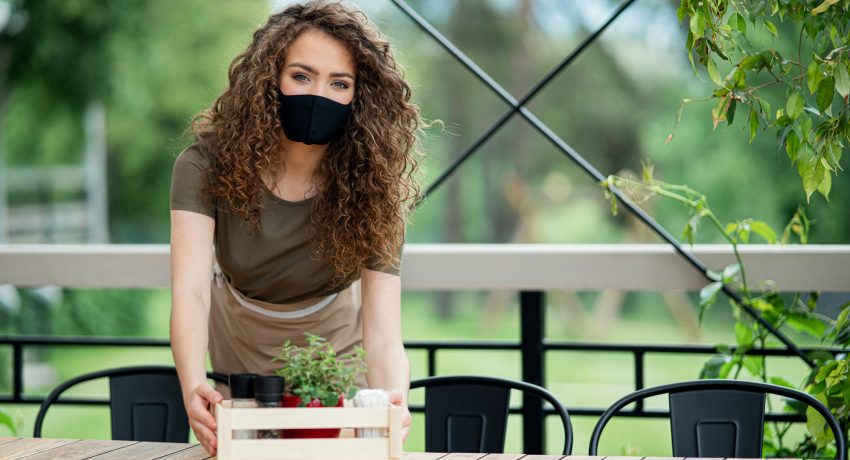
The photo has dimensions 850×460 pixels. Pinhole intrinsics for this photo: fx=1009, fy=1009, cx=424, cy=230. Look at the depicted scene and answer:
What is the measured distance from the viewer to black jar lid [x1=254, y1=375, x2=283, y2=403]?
1.40 metres

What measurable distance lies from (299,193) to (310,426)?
0.62 meters

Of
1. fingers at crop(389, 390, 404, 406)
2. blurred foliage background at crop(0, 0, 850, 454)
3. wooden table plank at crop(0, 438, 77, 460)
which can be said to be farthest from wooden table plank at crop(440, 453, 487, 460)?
blurred foliage background at crop(0, 0, 850, 454)

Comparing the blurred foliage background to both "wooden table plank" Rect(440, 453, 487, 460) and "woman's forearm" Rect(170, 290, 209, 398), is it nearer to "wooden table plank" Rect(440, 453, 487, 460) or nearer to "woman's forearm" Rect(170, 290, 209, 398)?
"woman's forearm" Rect(170, 290, 209, 398)

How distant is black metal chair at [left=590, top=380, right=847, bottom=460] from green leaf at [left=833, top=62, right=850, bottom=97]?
0.53 m

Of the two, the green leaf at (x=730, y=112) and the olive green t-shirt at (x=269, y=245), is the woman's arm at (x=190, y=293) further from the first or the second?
the green leaf at (x=730, y=112)

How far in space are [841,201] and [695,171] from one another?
2.71 metres

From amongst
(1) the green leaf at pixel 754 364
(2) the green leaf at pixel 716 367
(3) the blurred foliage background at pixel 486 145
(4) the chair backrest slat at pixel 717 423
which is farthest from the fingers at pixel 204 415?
(3) the blurred foliage background at pixel 486 145

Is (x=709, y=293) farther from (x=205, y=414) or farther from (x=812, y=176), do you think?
(x=205, y=414)

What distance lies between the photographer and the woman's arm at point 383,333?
1789mm

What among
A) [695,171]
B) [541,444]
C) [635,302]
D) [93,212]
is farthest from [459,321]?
[541,444]

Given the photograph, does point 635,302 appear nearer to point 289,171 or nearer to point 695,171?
point 695,171

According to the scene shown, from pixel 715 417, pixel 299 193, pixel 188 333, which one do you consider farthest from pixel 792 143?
pixel 188 333

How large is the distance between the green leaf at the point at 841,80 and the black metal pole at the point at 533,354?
0.98 meters

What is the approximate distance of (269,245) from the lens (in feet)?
6.09
